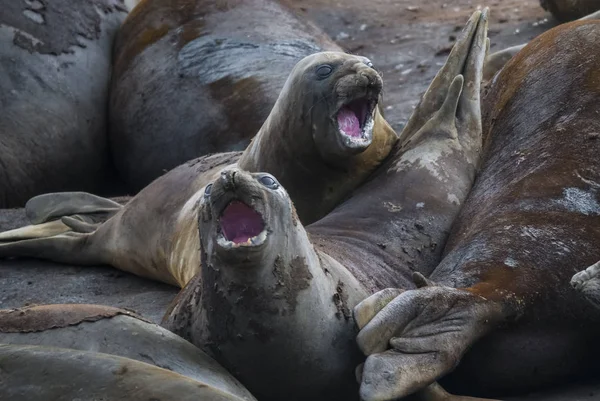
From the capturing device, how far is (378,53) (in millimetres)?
8883

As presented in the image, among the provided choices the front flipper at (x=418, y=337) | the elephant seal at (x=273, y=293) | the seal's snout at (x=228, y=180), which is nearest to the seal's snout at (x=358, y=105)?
the elephant seal at (x=273, y=293)

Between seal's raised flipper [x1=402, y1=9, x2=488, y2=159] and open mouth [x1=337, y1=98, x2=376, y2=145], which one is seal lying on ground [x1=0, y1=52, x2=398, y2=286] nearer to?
open mouth [x1=337, y1=98, x2=376, y2=145]

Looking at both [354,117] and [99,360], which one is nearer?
[99,360]

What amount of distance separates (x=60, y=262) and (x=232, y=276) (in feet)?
9.76

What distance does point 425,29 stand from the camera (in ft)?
29.8

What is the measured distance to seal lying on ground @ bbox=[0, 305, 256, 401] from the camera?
3.14 metres

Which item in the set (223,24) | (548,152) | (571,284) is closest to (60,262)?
(223,24)

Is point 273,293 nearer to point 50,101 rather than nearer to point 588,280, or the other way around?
point 588,280

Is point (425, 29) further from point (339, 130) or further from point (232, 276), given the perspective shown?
point (232, 276)

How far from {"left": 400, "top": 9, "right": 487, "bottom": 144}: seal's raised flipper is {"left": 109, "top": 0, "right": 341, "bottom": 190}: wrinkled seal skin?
5.72 feet

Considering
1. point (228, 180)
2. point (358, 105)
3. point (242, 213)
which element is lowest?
point (358, 105)

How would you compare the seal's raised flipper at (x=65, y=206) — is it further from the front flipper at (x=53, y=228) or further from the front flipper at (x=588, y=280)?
the front flipper at (x=588, y=280)

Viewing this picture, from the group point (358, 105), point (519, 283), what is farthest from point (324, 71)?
point (519, 283)

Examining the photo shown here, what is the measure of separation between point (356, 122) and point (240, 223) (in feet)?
5.13
